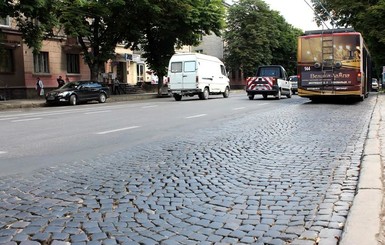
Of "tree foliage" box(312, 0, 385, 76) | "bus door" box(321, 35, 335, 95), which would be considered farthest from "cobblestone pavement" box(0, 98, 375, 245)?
"tree foliage" box(312, 0, 385, 76)

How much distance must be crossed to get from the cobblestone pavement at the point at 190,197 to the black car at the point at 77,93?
18.6 metres

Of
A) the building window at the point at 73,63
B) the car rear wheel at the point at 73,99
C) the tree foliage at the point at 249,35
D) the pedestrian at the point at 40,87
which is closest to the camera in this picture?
the car rear wheel at the point at 73,99

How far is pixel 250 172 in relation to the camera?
5918 mm

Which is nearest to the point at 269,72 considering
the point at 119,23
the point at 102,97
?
the point at 102,97

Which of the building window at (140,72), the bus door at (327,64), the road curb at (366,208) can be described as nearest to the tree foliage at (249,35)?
the building window at (140,72)

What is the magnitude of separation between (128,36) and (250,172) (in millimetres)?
28505

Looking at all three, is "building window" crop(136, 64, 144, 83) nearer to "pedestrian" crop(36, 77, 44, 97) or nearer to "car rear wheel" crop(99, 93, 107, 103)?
"pedestrian" crop(36, 77, 44, 97)

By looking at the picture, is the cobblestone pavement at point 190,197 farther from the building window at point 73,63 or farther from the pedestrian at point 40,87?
the building window at point 73,63

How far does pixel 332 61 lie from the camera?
1866cm

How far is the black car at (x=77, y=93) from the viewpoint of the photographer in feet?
82.3

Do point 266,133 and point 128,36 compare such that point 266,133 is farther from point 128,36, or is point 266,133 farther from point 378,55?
point 378,55

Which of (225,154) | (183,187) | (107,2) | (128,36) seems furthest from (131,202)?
(128,36)

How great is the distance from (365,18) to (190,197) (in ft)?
95.1

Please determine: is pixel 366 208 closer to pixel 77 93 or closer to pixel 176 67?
pixel 176 67
